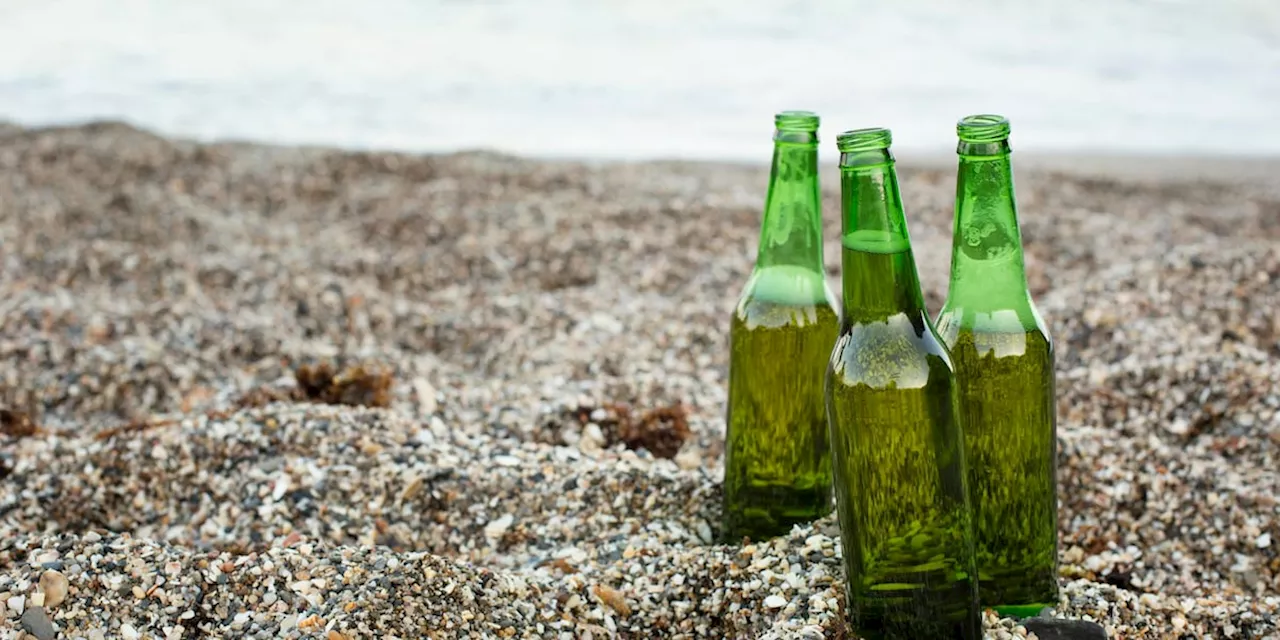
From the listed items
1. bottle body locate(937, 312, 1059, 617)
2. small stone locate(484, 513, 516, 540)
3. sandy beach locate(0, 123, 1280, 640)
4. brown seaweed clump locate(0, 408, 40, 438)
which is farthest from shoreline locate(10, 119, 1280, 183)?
bottle body locate(937, 312, 1059, 617)

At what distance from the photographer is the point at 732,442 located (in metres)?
2.31

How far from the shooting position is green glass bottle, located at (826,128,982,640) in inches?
66.1

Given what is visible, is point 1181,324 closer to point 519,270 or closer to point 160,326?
point 519,270

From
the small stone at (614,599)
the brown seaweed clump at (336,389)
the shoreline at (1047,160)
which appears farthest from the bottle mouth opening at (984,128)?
the shoreline at (1047,160)

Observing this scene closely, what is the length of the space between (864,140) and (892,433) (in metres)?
0.43

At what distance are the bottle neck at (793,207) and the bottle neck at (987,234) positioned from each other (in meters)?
0.35

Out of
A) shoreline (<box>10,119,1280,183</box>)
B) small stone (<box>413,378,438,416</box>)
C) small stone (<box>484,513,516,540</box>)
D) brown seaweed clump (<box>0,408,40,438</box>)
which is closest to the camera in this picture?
small stone (<box>484,513,516,540</box>)

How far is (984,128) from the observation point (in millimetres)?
1748

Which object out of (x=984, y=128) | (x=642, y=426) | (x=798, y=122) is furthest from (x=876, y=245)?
(x=642, y=426)

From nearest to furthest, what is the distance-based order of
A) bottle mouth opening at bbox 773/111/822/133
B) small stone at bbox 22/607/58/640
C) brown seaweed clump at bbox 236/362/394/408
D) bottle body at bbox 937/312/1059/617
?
bottle body at bbox 937/312/1059/617
small stone at bbox 22/607/58/640
bottle mouth opening at bbox 773/111/822/133
brown seaweed clump at bbox 236/362/394/408

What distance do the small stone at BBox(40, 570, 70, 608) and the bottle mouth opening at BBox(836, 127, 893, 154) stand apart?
1.57m

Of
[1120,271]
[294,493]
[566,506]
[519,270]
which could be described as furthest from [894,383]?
[519,270]

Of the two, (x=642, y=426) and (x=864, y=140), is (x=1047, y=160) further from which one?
(x=864, y=140)

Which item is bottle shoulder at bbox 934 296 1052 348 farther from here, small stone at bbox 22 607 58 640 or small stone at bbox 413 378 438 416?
small stone at bbox 413 378 438 416
